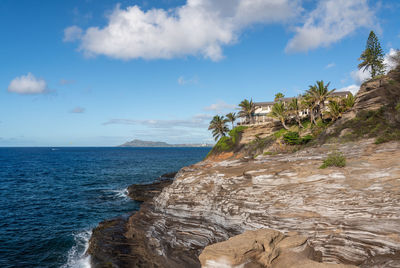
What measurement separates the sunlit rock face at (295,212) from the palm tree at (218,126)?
45219 mm

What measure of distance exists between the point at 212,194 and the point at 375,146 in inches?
726

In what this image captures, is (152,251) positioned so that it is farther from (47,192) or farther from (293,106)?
(293,106)

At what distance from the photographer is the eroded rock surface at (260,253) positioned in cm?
1037

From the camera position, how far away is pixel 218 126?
70.5 meters

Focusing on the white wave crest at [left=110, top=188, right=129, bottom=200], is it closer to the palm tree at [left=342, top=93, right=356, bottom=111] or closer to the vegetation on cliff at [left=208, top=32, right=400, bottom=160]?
the vegetation on cliff at [left=208, top=32, right=400, bottom=160]

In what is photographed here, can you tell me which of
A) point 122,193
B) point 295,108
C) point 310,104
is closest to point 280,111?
point 295,108

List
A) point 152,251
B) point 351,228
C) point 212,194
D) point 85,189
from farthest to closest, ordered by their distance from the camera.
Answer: point 85,189
point 212,194
point 152,251
point 351,228

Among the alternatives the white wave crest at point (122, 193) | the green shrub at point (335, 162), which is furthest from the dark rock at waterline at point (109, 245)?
the green shrub at point (335, 162)

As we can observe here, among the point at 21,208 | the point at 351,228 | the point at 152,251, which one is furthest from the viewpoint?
the point at 21,208

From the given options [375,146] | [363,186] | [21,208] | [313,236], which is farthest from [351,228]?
[21,208]

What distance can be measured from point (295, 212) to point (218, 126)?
179 feet

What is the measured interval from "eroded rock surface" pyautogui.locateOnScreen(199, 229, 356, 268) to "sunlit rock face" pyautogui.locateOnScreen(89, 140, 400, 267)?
2.62m

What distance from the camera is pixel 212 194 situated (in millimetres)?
22469

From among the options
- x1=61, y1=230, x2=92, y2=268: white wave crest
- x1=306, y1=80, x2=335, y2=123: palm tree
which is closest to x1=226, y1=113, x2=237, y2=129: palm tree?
x1=306, y1=80, x2=335, y2=123: palm tree
